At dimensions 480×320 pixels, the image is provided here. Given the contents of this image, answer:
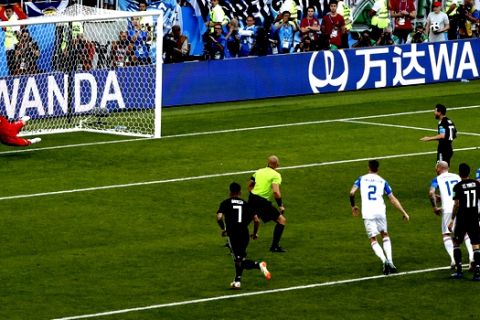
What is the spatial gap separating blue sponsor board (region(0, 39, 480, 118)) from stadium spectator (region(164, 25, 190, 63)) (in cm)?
110

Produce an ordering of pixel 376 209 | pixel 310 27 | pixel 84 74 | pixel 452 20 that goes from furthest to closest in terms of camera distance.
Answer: pixel 452 20 < pixel 310 27 < pixel 84 74 < pixel 376 209

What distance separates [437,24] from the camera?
161 feet

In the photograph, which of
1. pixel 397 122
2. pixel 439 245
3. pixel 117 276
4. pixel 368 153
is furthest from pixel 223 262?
pixel 397 122

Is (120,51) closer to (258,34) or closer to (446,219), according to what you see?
(258,34)

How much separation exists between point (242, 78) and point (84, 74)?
7.15 meters

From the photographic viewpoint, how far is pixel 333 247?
25375 mm

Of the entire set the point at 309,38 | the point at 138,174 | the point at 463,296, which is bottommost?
the point at 463,296

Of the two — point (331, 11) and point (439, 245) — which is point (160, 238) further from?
Result: point (331, 11)

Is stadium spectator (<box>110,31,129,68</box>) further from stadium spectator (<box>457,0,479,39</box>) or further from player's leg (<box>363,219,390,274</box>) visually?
player's leg (<box>363,219,390,274</box>)

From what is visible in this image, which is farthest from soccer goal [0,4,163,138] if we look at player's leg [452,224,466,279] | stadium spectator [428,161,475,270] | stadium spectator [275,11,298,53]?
player's leg [452,224,466,279]

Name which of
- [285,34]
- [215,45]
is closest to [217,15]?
[215,45]

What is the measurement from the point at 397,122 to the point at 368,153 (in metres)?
5.38

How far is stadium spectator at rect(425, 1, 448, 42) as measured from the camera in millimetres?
49000

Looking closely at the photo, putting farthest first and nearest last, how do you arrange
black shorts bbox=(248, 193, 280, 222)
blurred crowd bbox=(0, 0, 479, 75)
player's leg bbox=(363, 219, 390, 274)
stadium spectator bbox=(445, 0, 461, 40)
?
stadium spectator bbox=(445, 0, 461, 40) → blurred crowd bbox=(0, 0, 479, 75) → black shorts bbox=(248, 193, 280, 222) → player's leg bbox=(363, 219, 390, 274)
